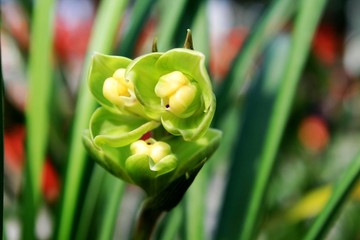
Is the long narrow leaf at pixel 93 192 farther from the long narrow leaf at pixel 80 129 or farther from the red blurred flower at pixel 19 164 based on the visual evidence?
the red blurred flower at pixel 19 164

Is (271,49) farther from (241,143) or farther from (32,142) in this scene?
(32,142)

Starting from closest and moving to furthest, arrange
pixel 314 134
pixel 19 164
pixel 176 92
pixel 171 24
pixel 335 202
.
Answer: pixel 176 92, pixel 335 202, pixel 171 24, pixel 19 164, pixel 314 134

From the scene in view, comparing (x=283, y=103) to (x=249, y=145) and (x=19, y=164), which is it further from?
(x=19, y=164)

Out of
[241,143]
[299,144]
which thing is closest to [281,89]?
[241,143]

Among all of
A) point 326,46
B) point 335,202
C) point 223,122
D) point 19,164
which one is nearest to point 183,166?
point 335,202

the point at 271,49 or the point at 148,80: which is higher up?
the point at 148,80

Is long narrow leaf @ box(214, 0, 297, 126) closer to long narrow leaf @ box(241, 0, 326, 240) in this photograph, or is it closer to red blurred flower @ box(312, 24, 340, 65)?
long narrow leaf @ box(241, 0, 326, 240)

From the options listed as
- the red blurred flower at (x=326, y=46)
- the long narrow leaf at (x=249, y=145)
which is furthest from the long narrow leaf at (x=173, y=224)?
the red blurred flower at (x=326, y=46)
